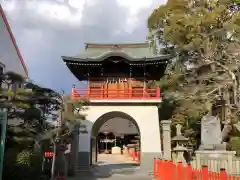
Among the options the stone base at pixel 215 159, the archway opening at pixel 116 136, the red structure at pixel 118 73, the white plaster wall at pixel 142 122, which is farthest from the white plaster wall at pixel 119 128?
the stone base at pixel 215 159

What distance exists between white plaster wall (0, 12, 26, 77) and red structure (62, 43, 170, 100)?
388 centimetres

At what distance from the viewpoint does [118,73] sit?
25.5m

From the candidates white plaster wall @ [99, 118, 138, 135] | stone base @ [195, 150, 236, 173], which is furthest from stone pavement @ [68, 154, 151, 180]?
white plaster wall @ [99, 118, 138, 135]

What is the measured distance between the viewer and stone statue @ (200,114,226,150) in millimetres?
16100

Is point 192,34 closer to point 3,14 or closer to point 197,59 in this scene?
point 197,59

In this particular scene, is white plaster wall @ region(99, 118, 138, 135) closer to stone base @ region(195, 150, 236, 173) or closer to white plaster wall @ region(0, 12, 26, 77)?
white plaster wall @ region(0, 12, 26, 77)

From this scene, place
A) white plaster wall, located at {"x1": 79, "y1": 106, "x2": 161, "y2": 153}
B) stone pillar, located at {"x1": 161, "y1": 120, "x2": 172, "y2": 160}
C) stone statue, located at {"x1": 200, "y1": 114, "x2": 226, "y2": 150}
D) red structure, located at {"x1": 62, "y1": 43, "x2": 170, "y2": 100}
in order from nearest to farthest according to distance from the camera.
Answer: stone statue, located at {"x1": 200, "y1": 114, "x2": 226, "y2": 150} → stone pillar, located at {"x1": 161, "y1": 120, "x2": 172, "y2": 160} → white plaster wall, located at {"x1": 79, "y1": 106, "x2": 161, "y2": 153} → red structure, located at {"x1": 62, "y1": 43, "x2": 170, "y2": 100}

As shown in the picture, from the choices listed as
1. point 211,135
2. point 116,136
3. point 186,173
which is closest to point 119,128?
point 116,136

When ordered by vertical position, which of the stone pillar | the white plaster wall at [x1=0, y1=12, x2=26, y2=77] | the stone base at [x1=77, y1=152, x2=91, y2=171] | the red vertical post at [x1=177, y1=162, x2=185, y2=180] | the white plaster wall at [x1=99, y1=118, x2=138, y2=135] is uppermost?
the white plaster wall at [x1=0, y1=12, x2=26, y2=77]

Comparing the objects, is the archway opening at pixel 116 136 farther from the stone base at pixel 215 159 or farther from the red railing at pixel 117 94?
the stone base at pixel 215 159

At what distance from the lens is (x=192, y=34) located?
26719 mm

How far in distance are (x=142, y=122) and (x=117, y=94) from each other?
9.39ft

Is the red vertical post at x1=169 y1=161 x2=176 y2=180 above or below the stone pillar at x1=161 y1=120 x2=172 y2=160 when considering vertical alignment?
below

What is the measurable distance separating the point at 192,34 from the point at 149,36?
7182mm
